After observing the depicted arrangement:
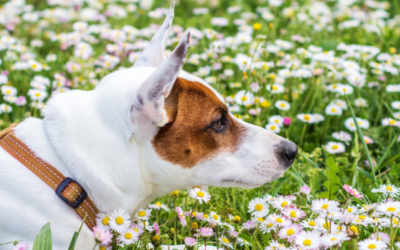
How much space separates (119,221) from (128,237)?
9 centimetres

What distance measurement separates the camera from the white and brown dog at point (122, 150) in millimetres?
2104

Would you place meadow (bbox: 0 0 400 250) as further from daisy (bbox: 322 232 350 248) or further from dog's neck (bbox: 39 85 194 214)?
dog's neck (bbox: 39 85 194 214)

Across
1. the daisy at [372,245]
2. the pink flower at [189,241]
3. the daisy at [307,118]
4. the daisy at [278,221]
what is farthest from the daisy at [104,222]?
the daisy at [307,118]

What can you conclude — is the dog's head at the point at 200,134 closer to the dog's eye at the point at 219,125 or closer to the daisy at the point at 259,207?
the dog's eye at the point at 219,125

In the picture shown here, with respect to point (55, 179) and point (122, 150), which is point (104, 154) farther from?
point (55, 179)

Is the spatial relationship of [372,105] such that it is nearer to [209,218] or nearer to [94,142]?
[209,218]

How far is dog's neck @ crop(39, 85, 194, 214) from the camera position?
215 cm

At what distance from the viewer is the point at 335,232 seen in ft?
6.33

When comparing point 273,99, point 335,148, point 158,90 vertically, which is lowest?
point 273,99

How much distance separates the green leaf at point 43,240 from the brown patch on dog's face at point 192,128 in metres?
0.66

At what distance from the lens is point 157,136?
7.16 ft

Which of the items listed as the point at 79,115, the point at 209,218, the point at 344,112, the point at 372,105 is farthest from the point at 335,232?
the point at 372,105

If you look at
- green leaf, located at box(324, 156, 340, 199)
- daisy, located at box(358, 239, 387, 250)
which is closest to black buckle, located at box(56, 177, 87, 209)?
daisy, located at box(358, 239, 387, 250)

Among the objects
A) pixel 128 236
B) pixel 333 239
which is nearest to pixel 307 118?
pixel 333 239
